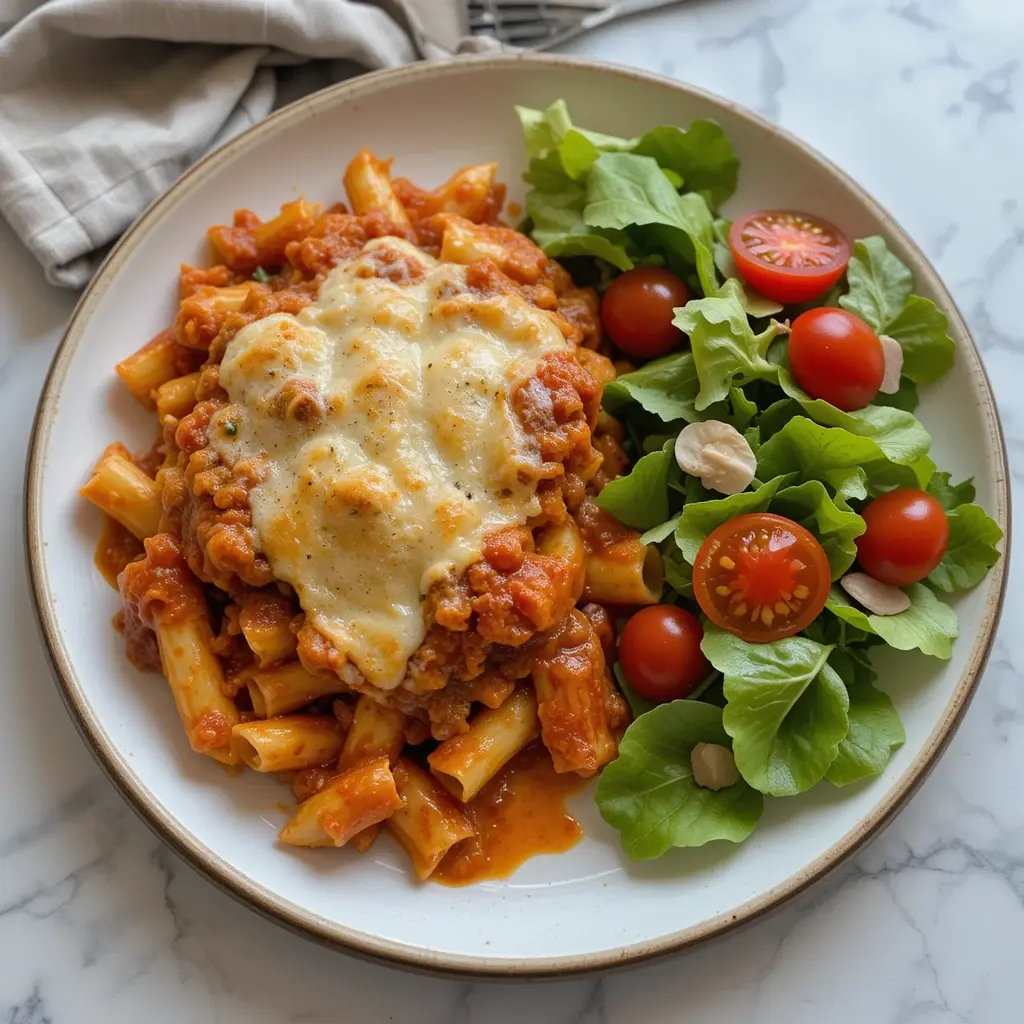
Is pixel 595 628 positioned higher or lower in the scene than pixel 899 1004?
higher

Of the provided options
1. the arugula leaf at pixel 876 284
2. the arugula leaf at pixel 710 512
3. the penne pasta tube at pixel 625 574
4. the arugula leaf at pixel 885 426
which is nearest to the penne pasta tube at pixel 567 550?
the penne pasta tube at pixel 625 574

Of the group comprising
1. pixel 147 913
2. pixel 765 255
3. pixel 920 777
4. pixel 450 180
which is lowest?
pixel 920 777

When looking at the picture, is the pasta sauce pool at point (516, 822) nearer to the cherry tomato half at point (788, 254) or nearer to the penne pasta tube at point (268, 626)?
the penne pasta tube at point (268, 626)

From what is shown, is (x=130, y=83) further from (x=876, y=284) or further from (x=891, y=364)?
(x=891, y=364)

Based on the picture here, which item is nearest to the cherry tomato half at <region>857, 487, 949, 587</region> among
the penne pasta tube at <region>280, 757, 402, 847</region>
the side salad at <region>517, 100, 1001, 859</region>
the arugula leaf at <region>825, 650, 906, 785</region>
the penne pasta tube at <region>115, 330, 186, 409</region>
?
the side salad at <region>517, 100, 1001, 859</region>

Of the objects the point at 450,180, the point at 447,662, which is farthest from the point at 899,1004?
the point at 450,180

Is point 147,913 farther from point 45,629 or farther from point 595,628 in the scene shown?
point 595,628
